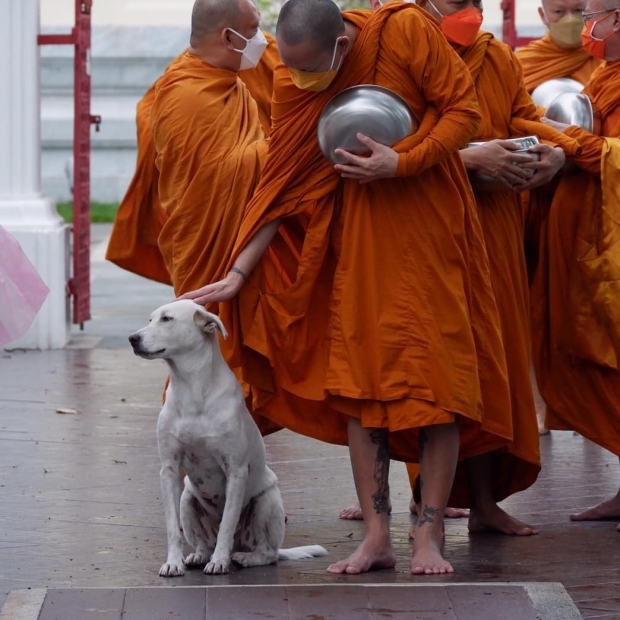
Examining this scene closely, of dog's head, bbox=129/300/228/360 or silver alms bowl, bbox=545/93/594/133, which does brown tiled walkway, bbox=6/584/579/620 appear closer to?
dog's head, bbox=129/300/228/360

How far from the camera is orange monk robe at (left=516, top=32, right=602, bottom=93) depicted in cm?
624

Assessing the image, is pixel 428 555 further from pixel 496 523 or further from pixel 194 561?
pixel 194 561

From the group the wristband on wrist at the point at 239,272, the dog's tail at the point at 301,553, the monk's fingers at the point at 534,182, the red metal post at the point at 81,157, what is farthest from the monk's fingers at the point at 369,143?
the red metal post at the point at 81,157

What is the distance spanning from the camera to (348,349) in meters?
4.39

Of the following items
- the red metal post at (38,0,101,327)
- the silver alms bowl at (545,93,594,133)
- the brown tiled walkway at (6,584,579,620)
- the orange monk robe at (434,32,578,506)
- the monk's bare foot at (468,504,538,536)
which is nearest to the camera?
the brown tiled walkway at (6,584,579,620)

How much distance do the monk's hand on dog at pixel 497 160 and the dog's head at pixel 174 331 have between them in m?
0.98

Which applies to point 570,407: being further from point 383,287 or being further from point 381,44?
point 381,44

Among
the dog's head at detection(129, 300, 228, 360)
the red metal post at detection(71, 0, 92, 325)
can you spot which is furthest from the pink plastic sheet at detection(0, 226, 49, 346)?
the red metal post at detection(71, 0, 92, 325)

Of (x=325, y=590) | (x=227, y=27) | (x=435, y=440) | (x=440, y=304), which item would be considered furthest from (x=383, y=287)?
(x=227, y=27)

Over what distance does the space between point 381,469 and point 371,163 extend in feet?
3.11

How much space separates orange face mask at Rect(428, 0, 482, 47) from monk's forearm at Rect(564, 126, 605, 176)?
0.54 metres

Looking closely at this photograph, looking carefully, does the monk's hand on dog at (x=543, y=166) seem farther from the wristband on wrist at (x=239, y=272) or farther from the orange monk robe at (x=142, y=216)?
the orange monk robe at (x=142, y=216)

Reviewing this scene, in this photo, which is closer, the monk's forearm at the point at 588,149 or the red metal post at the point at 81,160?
the monk's forearm at the point at 588,149

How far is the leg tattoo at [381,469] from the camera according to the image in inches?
177
